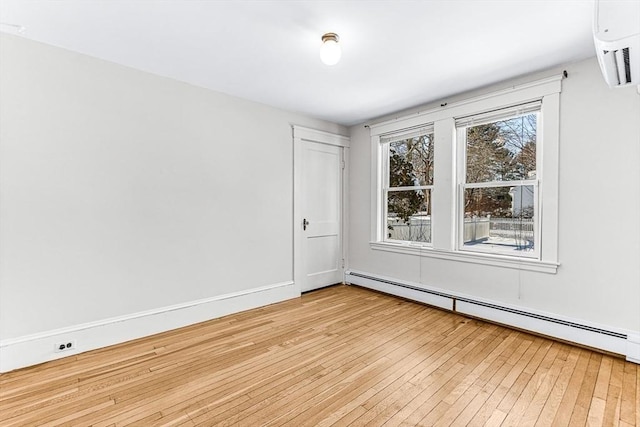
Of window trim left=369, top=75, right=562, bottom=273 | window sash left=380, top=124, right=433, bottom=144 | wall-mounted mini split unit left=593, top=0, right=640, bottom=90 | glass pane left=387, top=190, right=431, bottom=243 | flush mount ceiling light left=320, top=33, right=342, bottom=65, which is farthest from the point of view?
glass pane left=387, top=190, right=431, bottom=243

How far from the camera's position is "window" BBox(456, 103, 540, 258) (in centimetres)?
304

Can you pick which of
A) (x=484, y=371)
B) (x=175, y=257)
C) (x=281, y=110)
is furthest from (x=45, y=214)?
(x=484, y=371)

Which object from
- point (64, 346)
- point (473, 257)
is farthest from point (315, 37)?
point (64, 346)

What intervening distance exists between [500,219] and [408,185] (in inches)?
51.0

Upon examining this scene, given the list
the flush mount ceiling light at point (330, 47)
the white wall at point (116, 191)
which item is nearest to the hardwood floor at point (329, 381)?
the white wall at point (116, 191)

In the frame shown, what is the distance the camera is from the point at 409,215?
425 centimetres

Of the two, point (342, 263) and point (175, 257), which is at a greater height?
point (175, 257)

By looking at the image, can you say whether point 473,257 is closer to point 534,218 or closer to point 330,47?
point 534,218

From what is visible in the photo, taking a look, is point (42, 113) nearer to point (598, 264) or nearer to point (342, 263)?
point (342, 263)

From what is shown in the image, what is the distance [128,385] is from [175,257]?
1.26 meters

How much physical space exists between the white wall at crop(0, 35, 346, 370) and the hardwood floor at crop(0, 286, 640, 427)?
529mm

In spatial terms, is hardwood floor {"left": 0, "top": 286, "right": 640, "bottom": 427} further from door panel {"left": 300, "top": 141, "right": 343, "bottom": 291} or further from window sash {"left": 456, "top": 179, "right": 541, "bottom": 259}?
door panel {"left": 300, "top": 141, "right": 343, "bottom": 291}

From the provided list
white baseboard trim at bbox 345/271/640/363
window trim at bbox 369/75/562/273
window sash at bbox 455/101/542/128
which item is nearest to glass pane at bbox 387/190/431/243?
window trim at bbox 369/75/562/273

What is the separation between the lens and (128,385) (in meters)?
2.11
